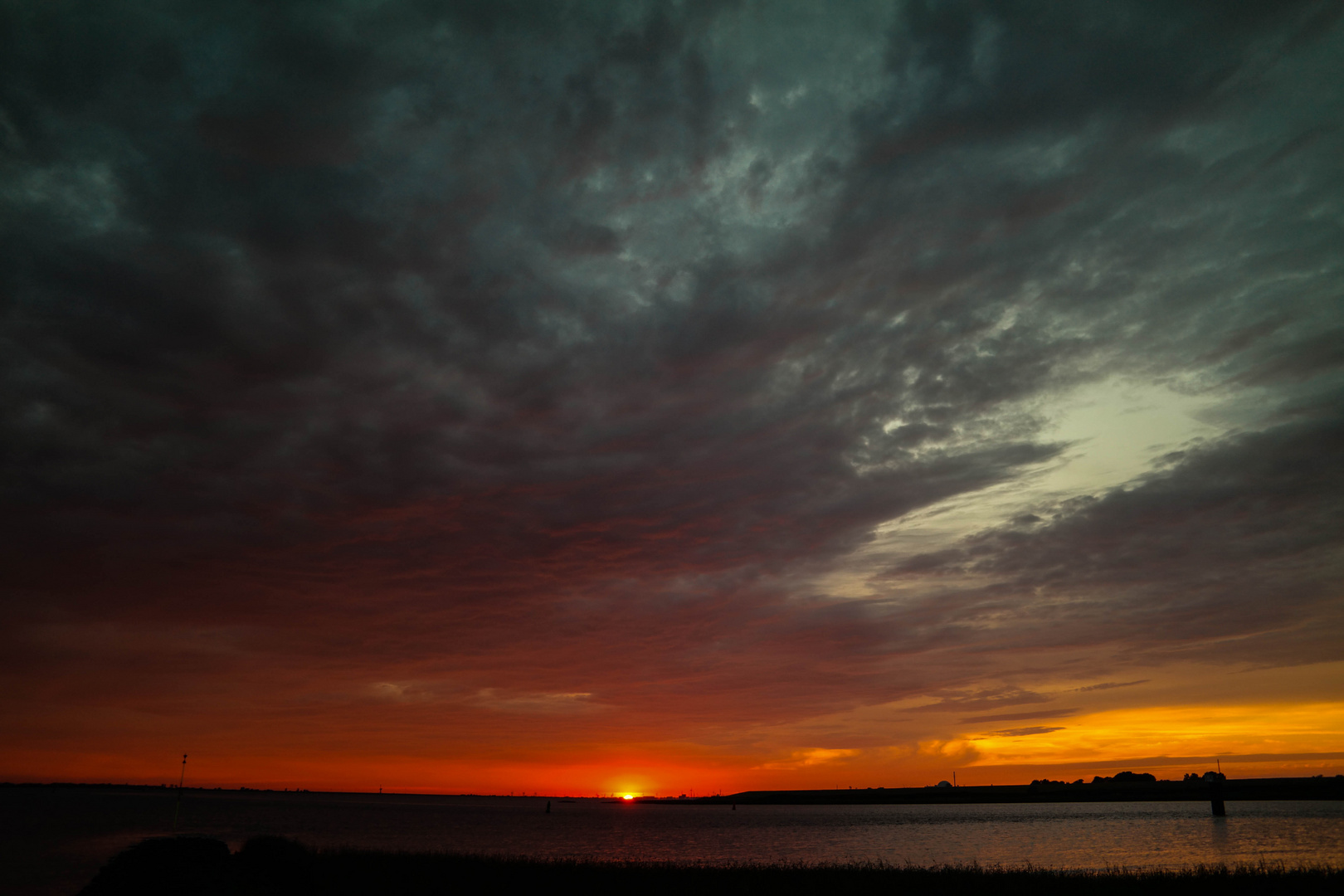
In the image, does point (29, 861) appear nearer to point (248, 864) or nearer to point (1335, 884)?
point (248, 864)

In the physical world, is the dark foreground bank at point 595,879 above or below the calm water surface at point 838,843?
above

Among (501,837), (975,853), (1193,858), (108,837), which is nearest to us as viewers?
(1193,858)

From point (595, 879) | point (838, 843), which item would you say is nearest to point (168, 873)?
point (595, 879)

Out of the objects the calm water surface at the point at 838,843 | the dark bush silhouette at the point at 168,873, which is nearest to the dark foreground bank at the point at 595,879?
the dark bush silhouette at the point at 168,873

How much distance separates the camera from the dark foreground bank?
117 ft

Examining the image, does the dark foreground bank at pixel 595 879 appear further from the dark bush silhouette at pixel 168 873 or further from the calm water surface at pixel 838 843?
the calm water surface at pixel 838 843

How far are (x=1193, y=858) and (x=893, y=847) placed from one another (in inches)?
1185

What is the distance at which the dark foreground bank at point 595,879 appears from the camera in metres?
35.8

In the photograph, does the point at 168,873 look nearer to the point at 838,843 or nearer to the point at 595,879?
the point at 595,879

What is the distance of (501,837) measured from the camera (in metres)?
102

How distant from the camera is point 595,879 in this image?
42.9 metres

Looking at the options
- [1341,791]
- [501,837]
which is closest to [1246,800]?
[1341,791]

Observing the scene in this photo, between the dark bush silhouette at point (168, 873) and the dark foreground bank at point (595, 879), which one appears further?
Answer: the dark bush silhouette at point (168, 873)

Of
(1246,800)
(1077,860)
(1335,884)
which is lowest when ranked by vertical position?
(1246,800)
